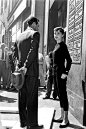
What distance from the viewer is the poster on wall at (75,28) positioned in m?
4.80

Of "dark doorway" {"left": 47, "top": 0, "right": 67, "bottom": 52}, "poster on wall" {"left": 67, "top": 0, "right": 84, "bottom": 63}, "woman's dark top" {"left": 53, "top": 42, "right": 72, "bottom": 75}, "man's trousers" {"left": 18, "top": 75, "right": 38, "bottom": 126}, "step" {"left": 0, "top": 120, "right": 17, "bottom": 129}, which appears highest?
"dark doorway" {"left": 47, "top": 0, "right": 67, "bottom": 52}

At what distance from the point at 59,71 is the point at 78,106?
0.91 metres

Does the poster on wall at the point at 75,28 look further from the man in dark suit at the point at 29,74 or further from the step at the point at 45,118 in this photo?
the step at the point at 45,118

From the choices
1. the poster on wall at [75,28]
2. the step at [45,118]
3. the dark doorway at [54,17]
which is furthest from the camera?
the dark doorway at [54,17]

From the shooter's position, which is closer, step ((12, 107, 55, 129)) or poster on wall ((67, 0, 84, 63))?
step ((12, 107, 55, 129))

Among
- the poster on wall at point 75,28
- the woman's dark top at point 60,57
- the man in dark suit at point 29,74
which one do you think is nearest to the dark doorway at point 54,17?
the poster on wall at point 75,28

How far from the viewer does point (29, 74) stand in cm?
400

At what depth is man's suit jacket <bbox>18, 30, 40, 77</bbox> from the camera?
392cm

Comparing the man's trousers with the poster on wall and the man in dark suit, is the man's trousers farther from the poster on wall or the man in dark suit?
the poster on wall

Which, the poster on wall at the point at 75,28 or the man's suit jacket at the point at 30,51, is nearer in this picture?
the man's suit jacket at the point at 30,51

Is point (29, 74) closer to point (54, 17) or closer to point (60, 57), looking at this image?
point (60, 57)

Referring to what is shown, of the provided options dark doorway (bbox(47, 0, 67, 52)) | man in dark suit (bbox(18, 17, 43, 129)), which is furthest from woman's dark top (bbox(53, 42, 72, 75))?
dark doorway (bbox(47, 0, 67, 52))

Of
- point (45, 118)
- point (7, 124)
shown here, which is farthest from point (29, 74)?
point (45, 118)

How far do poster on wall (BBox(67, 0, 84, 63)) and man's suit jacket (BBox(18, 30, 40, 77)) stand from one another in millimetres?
1183
